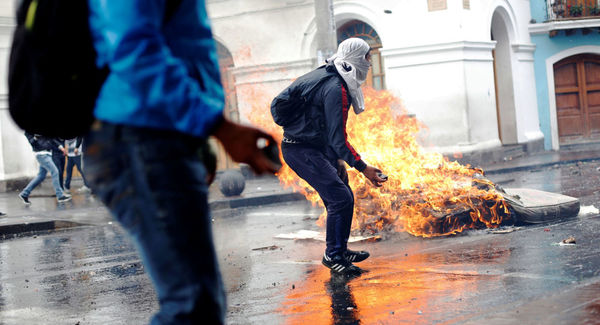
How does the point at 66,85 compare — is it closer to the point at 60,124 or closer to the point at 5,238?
the point at 60,124

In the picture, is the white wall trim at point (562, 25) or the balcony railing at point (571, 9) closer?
the white wall trim at point (562, 25)

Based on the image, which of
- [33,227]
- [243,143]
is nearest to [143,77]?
[243,143]

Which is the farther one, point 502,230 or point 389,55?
point 389,55

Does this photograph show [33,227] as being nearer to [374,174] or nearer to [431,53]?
[374,174]

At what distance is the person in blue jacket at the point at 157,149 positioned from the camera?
2.21 meters

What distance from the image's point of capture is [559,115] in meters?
25.3

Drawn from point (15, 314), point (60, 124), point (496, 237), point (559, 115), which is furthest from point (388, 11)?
point (60, 124)

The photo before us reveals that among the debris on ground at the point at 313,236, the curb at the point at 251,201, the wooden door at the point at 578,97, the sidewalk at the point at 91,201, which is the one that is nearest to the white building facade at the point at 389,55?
the sidewalk at the point at 91,201

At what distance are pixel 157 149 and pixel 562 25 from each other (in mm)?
23807

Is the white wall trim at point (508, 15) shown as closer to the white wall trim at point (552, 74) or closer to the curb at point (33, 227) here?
the white wall trim at point (552, 74)

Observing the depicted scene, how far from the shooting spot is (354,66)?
6.56 m

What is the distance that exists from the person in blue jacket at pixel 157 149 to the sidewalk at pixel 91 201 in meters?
10.2

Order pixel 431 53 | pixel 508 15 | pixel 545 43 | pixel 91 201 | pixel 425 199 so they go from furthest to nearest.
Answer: pixel 545 43, pixel 508 15, pixel 431 53, pixel 91 201, pixel 425 199

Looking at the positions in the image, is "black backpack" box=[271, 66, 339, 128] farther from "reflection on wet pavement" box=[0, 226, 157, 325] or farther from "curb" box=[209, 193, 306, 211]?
"curb" box=[209, 193, 306, 211]
